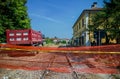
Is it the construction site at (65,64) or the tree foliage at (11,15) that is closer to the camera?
the construction site at (65,64)

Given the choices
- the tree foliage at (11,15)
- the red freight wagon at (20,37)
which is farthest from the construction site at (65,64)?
the tree foliage at (11,15)

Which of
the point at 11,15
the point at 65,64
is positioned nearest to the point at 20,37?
the point at 65,64

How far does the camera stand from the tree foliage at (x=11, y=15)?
123 feet

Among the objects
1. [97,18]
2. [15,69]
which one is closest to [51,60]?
[15,69]

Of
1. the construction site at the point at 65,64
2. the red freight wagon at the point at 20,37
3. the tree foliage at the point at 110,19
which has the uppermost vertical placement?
the tree foliage at the point at 110,19

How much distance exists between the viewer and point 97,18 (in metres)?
35.8

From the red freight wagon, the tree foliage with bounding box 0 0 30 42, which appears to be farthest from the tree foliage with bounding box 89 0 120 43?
the tree foliage with bounding box 0 0 30 42

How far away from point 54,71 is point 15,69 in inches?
85.6

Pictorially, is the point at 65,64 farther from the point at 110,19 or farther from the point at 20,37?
the point at 110,19

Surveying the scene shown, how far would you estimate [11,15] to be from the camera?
39.0 m

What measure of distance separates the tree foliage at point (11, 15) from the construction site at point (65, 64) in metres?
22.2

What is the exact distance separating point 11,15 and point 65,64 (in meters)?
25.6

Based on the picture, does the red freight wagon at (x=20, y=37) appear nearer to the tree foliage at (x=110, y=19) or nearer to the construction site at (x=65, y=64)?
the tree foliage at (x=110, y=19)

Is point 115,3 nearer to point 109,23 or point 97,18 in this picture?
point 109,23
